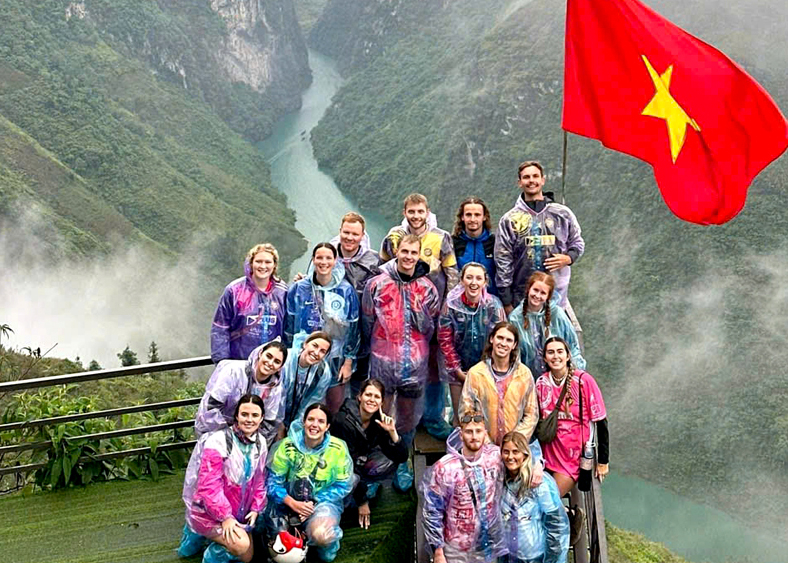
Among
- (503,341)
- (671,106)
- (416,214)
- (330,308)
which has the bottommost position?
(503,341)

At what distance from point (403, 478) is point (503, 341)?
1.48 m

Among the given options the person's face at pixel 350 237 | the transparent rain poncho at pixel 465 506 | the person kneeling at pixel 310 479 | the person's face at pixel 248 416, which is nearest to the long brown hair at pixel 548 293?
the transparent rain poncho at pixel 465 506

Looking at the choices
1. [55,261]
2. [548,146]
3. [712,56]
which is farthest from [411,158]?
[712,56]

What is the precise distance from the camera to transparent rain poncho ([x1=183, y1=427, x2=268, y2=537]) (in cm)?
495

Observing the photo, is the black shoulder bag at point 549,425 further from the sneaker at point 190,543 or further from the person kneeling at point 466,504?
the sneaker at point 190,543

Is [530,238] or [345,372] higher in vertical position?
[530,238]

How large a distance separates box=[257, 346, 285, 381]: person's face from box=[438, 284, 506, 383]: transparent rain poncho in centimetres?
113

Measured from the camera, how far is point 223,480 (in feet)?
16.4

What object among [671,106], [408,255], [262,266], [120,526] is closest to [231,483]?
[262,266]

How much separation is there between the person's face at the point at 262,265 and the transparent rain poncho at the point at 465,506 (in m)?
1.74

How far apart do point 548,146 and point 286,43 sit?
67134 millimetres

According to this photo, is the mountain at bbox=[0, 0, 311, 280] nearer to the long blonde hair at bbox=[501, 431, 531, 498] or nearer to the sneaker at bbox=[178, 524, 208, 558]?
the sneaker at bbox=[178, 524, 208, 558]

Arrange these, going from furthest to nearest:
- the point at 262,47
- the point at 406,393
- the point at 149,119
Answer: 1. the point at 262,47
2. the point at 149,119
3. the point at 406,393

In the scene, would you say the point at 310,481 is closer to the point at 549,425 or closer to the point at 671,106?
the point at 549,425
